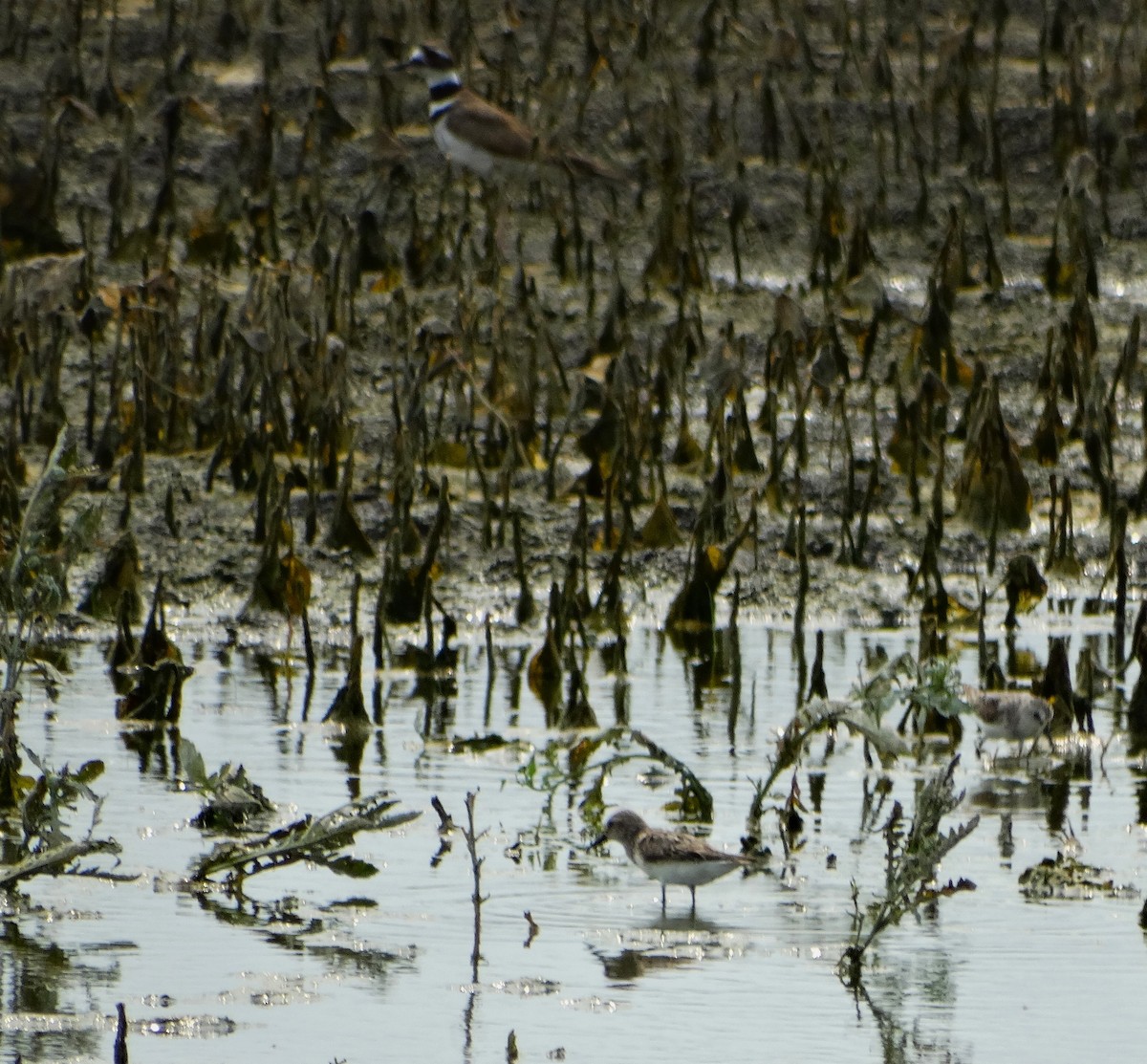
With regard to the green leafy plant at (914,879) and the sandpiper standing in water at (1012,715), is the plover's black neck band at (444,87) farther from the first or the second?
the green leafy plant at (914,879)

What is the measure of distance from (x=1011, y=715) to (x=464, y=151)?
252 inches

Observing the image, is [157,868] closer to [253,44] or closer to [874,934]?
[874,934]

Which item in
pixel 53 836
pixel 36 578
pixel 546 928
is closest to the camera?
pixel 53 836

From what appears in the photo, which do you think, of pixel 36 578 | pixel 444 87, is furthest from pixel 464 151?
pixel 36 578

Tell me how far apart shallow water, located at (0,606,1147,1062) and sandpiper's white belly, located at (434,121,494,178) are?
5.62 meters

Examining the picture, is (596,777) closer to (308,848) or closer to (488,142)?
(308,848)

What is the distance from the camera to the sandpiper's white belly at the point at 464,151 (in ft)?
40.7

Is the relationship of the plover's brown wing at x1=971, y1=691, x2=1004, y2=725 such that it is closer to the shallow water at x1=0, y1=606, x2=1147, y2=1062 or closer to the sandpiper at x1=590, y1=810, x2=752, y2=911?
the shallow water at x1=0, y1=606, x2=1147, y2=1062

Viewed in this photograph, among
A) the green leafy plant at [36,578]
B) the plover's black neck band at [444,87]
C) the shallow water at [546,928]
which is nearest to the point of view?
the shallow water at [546,928]

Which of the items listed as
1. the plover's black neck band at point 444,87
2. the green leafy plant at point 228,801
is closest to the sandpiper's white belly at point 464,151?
the plover's black neck band at point 444,87

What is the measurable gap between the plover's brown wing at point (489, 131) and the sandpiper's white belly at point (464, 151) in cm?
2

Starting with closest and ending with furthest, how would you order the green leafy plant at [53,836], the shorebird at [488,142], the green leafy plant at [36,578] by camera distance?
the green leafy plant at [53,836]
the green leafy plant at [36,578]
the shorebird at [488,142]

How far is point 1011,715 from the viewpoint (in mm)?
6656

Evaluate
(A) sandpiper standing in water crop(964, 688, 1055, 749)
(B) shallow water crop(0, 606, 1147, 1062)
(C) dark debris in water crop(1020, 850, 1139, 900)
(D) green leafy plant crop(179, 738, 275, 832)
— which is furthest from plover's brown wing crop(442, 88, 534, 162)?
(C) dark debris in water crop(1020, 850, 1139, 900)
